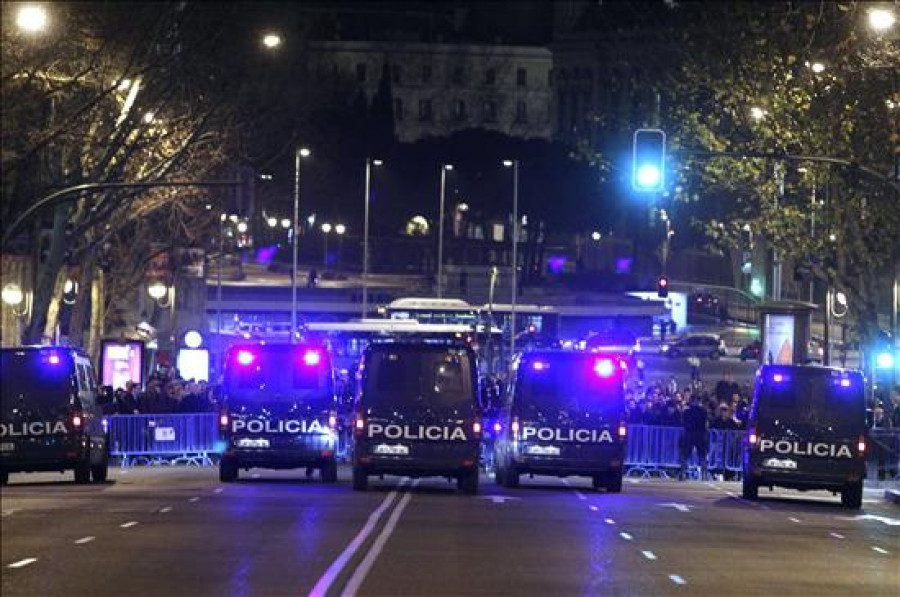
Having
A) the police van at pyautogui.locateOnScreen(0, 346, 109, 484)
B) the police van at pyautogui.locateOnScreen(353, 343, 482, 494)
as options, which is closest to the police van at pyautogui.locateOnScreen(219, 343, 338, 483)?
the police van at pyautogui.locateOnScreen(353, 343, 482, 494)

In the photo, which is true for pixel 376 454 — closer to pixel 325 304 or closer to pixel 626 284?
pixel 325 304

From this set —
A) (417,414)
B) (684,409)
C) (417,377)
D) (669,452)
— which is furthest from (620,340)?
(417,414)

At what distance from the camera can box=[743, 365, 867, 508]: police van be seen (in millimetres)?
36062

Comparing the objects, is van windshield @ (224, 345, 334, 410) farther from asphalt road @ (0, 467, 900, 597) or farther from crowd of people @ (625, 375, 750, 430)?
crowd of people @ (625, 375, 750, 430)

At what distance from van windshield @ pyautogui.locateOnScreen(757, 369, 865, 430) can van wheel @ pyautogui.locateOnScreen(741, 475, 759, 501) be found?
118 cm

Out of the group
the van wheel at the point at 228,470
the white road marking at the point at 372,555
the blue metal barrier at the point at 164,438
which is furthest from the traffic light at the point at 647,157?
the blue metal barrier at the point at 164,438

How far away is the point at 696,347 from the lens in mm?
105500

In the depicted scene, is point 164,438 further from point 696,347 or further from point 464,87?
point 464,87

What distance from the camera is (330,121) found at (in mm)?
135375

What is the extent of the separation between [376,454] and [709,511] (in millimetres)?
5529

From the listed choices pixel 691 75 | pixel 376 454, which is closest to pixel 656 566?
pixel 376 454

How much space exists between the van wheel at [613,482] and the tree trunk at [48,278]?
15.6m

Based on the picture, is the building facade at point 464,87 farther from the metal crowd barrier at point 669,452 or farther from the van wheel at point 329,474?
the van wheel at point 329,474

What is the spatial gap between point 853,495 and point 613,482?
13.6 feet
